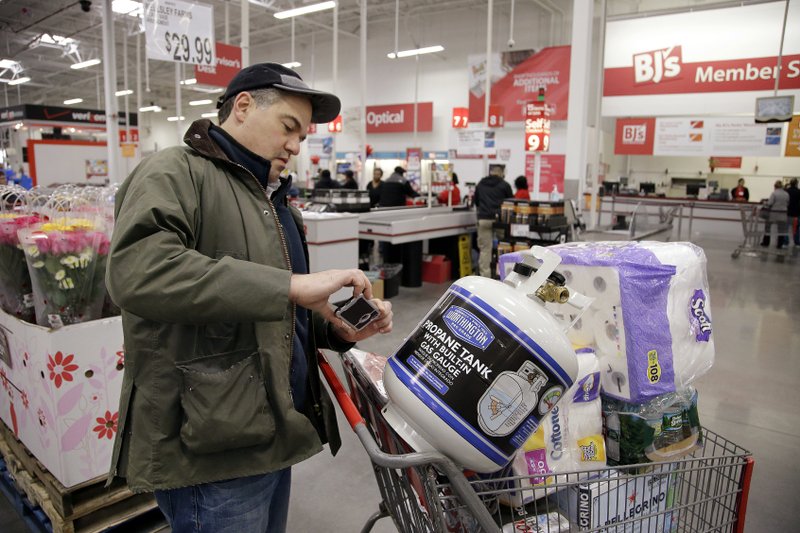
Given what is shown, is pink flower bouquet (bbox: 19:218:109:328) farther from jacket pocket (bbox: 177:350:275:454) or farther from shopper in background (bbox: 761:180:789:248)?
shopper in background (bbox: 761:180:789:248)

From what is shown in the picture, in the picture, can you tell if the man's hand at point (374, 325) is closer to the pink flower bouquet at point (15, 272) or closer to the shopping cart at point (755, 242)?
the pink flower bouquet at point (15, 272)

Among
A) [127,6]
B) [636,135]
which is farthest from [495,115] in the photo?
[127,6]

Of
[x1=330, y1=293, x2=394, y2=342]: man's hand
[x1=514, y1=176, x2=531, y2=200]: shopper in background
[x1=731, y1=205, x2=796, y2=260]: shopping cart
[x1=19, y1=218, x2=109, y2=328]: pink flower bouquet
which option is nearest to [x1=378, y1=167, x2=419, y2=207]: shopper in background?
[x1=514, y1=176, x2=531, y2=200]: shopper in background

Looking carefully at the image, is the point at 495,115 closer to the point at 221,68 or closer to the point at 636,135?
the point at 221,68

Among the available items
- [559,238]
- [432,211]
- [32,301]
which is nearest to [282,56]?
[432,211]

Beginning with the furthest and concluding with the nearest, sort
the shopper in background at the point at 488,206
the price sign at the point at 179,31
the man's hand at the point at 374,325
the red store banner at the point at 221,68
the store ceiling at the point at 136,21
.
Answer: the store ceiling at the point at 136,21, the shopper in background at the point at 488,206, the red store banner at the point at 221,68, the price sign at the point at 179,31, the man's hand at the point at 374,325

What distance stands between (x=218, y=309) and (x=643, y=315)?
1124 mm

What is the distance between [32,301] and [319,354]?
68.3 inches

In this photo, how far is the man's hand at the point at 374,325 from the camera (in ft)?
4.06

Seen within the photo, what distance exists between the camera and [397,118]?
19.2 meters

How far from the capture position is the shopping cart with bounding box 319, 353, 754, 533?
3.56 feet

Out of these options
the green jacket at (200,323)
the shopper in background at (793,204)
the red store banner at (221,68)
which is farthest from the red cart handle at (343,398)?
the shopper in background at (793,204)

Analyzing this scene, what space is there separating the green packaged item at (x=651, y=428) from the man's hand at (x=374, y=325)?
0.74m

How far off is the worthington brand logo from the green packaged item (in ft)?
2.35
